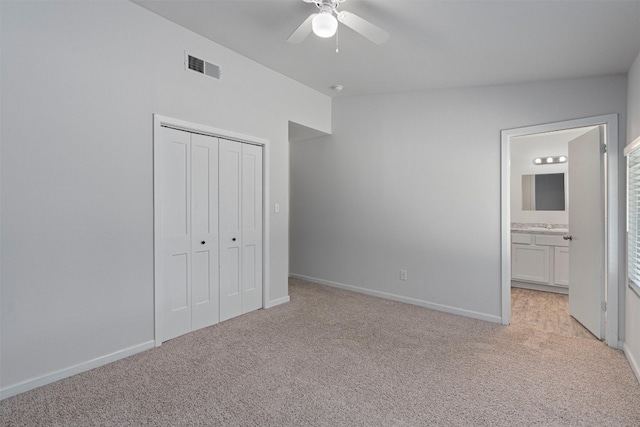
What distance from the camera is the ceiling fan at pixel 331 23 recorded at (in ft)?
6.86

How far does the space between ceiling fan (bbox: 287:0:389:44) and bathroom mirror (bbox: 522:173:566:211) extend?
4354 mm

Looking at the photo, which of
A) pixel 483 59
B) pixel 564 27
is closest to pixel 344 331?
pixel 483 59

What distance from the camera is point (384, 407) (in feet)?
6.65

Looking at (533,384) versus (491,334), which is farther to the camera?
(491,334)

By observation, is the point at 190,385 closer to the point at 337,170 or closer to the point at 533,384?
the point at 533,384

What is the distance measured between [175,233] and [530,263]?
475cm

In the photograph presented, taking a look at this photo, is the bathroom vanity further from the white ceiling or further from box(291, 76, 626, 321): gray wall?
the white ceiling

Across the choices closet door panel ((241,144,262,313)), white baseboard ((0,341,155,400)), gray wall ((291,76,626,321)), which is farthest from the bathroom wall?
white baseboard ((0,341,155,400))

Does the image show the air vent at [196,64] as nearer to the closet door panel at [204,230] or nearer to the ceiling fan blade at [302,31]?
the closet door panel at [204,230]

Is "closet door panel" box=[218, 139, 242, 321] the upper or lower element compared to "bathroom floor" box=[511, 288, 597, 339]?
upper

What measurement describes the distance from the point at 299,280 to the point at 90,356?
3.12 metres

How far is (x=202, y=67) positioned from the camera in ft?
10.2

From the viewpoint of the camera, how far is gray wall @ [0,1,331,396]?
211 centimetres

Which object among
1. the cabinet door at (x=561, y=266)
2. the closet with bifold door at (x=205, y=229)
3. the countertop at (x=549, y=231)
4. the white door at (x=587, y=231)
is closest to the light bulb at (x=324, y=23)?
the closet with bifold door at (x=205, y=229)
